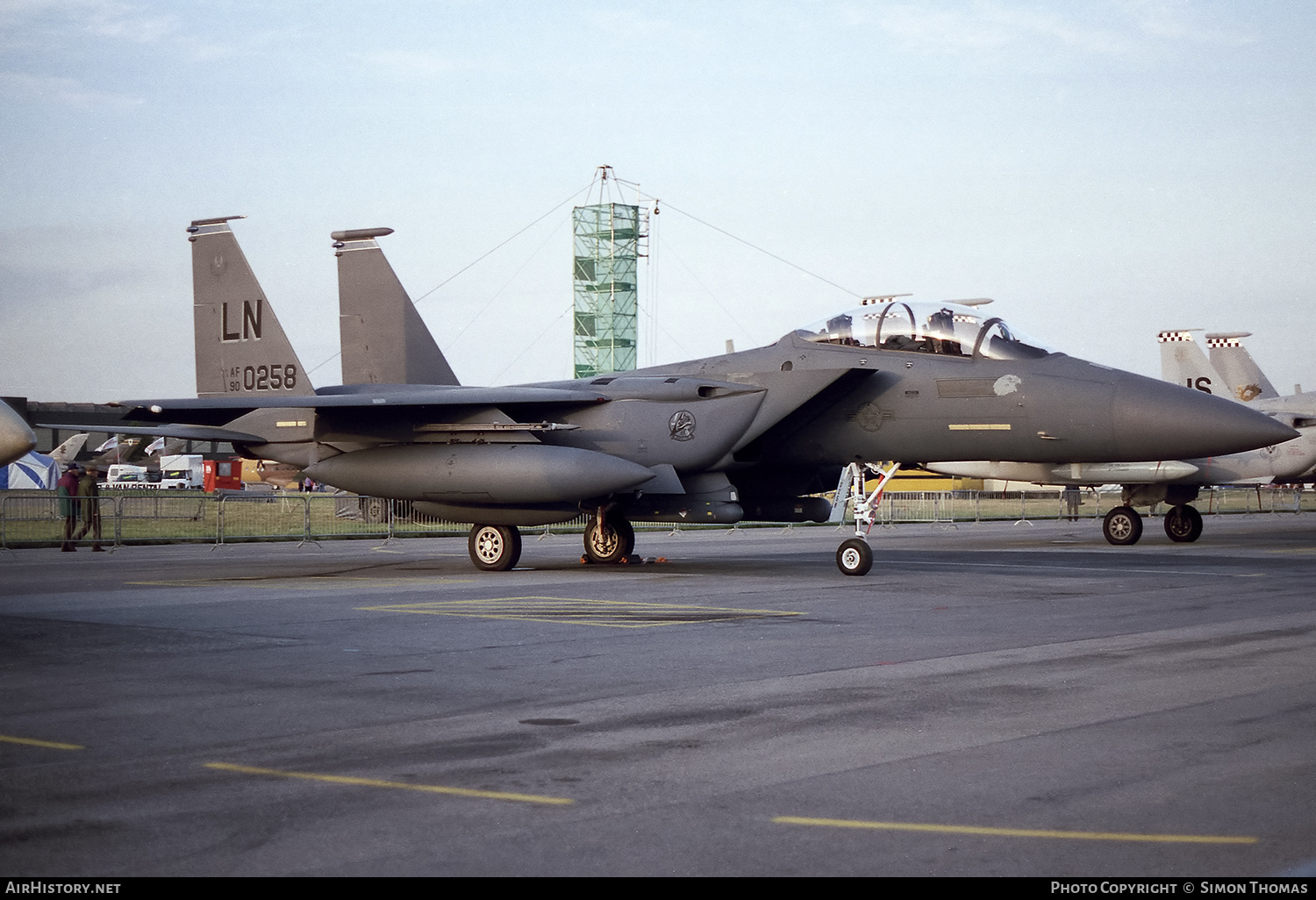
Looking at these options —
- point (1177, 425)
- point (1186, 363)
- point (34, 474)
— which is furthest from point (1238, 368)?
point (34, 474)

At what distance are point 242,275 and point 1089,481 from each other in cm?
1428

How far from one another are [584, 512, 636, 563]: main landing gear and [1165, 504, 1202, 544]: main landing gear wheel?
11.5m

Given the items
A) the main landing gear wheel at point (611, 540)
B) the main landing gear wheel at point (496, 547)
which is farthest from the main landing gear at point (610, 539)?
the main landing gear wheel at point (496, 547)

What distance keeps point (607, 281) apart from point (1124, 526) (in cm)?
3963

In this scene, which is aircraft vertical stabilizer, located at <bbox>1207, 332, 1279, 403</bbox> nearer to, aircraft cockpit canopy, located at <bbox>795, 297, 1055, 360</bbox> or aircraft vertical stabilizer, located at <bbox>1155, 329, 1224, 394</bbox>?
aircraft vertical stabilizer, located at <bbox>1155, 329, 1224, 394</bbox>

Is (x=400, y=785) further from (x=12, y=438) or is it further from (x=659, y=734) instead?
(x=12, y=438)

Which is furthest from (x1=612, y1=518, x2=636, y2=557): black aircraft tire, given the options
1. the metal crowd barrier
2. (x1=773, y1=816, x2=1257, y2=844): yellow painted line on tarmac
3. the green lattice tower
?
the green lattice tower

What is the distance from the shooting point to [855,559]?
46.0ft

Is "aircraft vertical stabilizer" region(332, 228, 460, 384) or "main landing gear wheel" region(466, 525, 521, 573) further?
"aircraft vertical stabilizer" region(332, 228, 460, 384)

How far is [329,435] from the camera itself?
50.5ft

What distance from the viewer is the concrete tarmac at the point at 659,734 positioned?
3.61m

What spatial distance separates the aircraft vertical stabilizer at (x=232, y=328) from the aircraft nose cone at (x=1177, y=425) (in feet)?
35.0

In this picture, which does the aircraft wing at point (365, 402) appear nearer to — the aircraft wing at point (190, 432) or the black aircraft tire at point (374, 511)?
the aircraft wing at point (190, 432)

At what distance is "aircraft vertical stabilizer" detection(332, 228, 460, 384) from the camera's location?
18203mm
